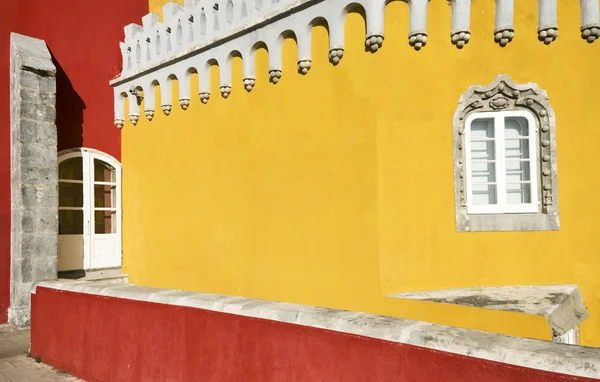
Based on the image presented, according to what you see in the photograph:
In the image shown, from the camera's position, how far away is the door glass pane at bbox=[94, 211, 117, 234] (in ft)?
28.0

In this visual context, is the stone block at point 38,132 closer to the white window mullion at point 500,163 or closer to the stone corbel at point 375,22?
the stone corbel at point 375,22

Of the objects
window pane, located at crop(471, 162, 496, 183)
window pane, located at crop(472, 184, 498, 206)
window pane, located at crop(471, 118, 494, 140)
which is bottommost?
window pane, located at crop(472, 184, 498, 206)

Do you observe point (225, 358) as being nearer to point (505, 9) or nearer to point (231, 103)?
point (231, 103)

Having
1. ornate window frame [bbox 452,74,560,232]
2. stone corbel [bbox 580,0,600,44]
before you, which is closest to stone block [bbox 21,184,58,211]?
ornate window frame [bbox 452,74,560,232]

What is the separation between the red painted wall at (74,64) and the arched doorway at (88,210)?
306 mm

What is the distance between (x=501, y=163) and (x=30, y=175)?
6.95 metres

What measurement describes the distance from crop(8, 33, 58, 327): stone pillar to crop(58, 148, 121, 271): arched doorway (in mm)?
583

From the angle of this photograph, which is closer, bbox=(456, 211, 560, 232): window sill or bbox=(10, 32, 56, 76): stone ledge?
bbox=(456, 211, 560, 232): window sill

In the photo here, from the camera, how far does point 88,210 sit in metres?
8.30

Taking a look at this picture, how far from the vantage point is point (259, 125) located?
19.4ft

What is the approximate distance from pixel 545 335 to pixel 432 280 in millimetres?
1275

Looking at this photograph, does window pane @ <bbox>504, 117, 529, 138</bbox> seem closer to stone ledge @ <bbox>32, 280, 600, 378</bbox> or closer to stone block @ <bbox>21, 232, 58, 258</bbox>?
stone ledge @ <bbox>32, 280, 600, 378</bbox>

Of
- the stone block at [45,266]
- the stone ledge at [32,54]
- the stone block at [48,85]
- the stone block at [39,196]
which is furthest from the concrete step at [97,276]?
the stone ledge at [32,54]

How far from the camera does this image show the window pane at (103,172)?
8594 mm
